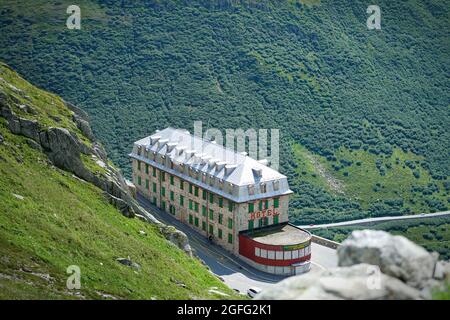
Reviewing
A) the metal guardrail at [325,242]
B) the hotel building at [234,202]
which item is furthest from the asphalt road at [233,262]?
the hotel building at [234,202]

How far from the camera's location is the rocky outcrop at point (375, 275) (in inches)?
1001

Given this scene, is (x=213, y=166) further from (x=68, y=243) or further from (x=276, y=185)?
(x=68, y=243)

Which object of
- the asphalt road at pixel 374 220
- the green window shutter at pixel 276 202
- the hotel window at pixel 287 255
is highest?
the green window shutter at pixel 276 202

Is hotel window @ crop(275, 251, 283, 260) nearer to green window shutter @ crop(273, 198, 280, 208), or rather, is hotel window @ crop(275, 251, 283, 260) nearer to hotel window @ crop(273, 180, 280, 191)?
green window shutter @ crop(273, 198, 280, 208)

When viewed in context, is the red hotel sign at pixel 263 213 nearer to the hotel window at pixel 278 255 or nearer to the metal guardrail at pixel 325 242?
the hotel window at pixel 278 255

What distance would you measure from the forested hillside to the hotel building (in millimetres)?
17472

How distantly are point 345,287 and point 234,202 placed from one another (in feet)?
172

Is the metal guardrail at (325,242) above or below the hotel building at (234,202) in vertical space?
below

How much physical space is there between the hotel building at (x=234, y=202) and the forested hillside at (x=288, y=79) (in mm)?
17472

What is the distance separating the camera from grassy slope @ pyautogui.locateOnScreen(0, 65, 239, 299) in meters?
42.2

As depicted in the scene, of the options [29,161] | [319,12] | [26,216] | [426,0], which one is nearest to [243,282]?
[29,161]

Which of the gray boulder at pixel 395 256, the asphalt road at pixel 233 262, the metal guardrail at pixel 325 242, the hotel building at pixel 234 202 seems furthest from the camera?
the metal guardrail at pixel 325 242

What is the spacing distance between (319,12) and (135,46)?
3039 centimetres
